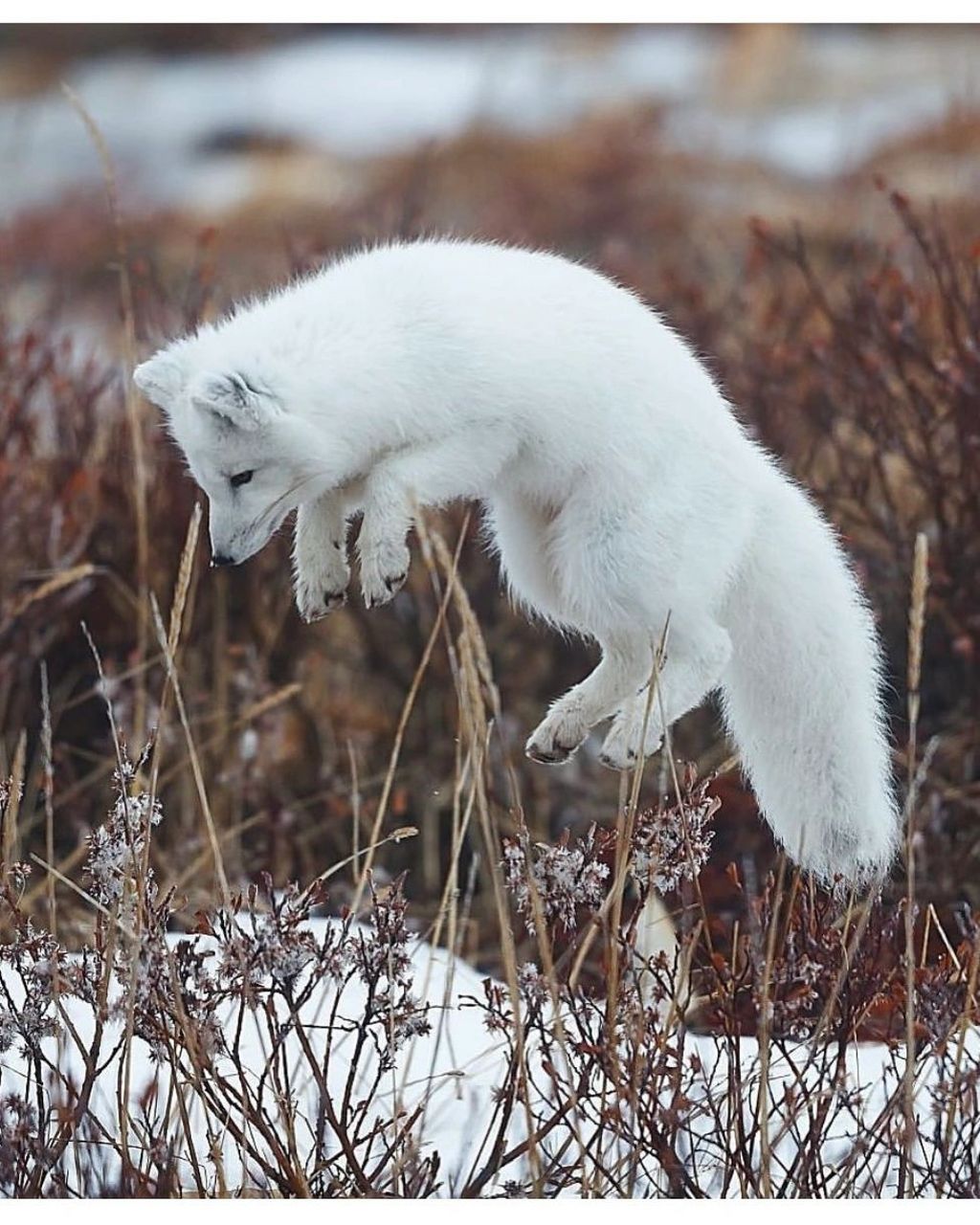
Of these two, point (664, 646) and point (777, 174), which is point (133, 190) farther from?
point (664, 646)

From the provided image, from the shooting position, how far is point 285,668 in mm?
3070

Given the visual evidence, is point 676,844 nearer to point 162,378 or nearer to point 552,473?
point 552,473

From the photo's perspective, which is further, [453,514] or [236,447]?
[453,514]

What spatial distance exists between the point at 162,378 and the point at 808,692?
24.2 inches

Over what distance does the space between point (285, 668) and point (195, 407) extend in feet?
5.78

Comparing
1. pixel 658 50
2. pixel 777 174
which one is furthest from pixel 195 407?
pixel 777 174

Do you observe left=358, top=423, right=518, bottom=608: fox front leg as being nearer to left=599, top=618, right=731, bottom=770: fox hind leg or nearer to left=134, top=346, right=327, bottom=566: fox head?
left=134, top=346, right=327, bottom=566: fox head

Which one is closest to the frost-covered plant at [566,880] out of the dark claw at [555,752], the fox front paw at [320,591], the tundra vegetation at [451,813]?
the tundra vegetation at [451,813]

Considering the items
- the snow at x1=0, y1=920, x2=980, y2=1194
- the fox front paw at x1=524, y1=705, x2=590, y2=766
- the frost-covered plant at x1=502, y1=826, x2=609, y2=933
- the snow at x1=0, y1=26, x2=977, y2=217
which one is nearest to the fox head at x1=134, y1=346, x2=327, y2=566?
the fox front paw at x1=524, y1=705, x2=590, y2=766

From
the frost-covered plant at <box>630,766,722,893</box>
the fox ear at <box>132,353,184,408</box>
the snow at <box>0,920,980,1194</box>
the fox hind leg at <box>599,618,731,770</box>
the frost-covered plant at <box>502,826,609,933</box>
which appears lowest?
the snow at <box>0,920,980,1194</box>

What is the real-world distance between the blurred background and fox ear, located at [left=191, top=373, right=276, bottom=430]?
3.54 feet

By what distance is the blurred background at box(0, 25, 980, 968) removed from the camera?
2.65 m

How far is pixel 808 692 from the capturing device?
150 cm

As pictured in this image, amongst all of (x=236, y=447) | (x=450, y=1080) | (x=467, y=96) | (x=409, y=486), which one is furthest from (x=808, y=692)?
(x=467, y=96)
